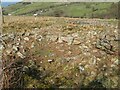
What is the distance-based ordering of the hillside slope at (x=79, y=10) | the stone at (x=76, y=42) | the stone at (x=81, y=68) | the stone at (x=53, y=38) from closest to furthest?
the stone at (x=81, y=68)
the stone at (x=76, y=42)
the stone at (x=53, y=38)
the hillside slope at (x=79, y=10)

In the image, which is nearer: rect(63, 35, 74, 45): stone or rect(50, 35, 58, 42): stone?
rect(63, 35, 74, 45): stone

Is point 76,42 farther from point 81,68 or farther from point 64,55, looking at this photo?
point 81,68

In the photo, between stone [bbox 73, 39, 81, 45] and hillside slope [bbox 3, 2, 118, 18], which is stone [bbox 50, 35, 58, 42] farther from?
hillside slope [bbox 3, 2, 118, 18]

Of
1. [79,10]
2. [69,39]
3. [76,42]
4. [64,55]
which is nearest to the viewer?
[64,55]

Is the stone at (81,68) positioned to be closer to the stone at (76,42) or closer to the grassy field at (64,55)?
the grassy field at (64,55)

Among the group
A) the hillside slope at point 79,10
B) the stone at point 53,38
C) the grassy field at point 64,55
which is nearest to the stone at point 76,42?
the grassy field at point 64,55

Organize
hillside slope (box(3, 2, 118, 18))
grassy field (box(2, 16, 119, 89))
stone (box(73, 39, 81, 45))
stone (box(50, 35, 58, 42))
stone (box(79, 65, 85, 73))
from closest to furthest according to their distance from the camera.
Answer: grassy field (box(2, 16, 119, 89)) < stone (box(79, 65, 85, 73)) < stone (box(73, 39, 81, 45)) < stone (box(50, 35, 58, 42)) < hillside slope (box(3, 2, 118, 18))

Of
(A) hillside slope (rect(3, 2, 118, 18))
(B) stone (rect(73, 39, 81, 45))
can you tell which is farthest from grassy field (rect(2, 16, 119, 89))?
(A) hillside slope (rect(3, 2, 118, 18))

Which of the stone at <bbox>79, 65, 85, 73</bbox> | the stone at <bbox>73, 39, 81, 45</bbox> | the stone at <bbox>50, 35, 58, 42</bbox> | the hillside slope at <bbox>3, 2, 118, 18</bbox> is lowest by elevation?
the hillside slope at <bbox>3, 2, 118, 18</bbox>

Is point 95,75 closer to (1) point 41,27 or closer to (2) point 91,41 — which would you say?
(2) point 91,41

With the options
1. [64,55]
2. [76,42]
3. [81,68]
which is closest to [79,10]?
[76,42]

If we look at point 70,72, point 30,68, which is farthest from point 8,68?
point 70,72

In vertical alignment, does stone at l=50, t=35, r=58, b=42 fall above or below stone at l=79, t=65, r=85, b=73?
above

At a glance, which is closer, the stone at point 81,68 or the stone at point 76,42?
the stone at point 81,68
